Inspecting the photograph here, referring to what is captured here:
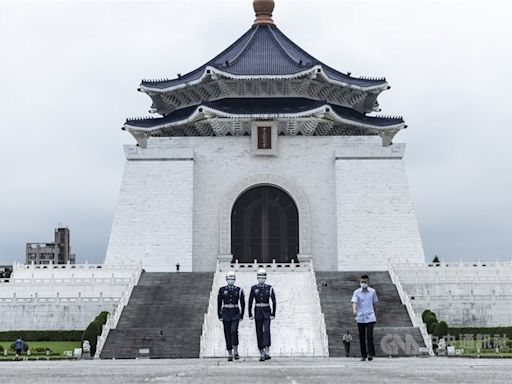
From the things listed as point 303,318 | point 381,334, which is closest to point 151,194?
Answer: point 303,318

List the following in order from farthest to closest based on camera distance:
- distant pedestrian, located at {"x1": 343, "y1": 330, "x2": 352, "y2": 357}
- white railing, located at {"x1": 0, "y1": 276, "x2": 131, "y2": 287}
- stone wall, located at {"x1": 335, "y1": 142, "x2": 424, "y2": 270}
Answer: stone wall, located at {"x1": 335, "y1": 142, "x2": 424, "y2": 270} < white railing, located at {"x1": 0, "y1": 276, "x2": 131, "y2": 287} < distant pedestrian, located at {"x1": 343, "y1": 330, "x2": 352, "y2": 357}

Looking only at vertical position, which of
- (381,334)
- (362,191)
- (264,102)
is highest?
(264,102)

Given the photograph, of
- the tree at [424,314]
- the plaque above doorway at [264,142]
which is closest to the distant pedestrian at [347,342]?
the tree at [424,314]

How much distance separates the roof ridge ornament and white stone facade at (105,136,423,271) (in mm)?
7665

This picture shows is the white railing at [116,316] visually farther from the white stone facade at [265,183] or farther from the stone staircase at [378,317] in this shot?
the white stone facade at [265,183]

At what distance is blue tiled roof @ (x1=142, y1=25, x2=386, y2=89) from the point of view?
42062 mm

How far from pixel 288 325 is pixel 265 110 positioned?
1652 centimetres

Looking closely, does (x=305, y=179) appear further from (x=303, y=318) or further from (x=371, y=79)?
(x=303, y=318)

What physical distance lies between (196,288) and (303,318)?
539 cm

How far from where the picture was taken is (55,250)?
74500 millimetres

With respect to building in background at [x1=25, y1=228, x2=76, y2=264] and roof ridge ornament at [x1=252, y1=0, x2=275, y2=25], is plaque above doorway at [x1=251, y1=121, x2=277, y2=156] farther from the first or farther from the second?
building in background at [x1=25, y1=228, x2=76, y2=264]

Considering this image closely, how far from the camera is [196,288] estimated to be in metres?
31.8

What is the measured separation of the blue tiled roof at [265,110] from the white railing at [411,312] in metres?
10.4

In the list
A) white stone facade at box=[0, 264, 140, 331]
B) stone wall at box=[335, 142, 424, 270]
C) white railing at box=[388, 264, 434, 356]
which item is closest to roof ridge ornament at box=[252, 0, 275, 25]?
stone wall at box=[335, 142, 424, 270]
